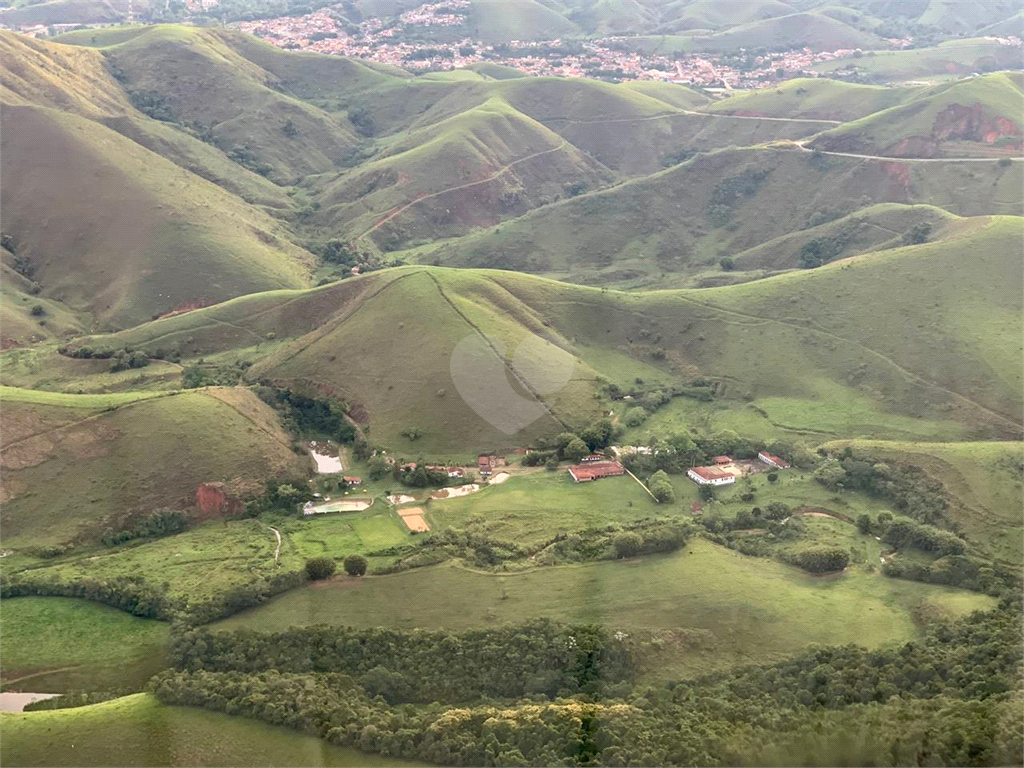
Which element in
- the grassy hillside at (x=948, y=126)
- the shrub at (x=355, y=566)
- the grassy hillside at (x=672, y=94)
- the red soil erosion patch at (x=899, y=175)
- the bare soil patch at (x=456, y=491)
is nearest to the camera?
the shrub at (x=355, y=566)

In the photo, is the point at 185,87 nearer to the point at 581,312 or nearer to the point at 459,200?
the point at 459,200

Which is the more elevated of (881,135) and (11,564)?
(881,135)

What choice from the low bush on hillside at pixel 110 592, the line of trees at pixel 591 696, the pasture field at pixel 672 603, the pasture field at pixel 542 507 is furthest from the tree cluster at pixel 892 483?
the low bush on hillside at pixel 110 592

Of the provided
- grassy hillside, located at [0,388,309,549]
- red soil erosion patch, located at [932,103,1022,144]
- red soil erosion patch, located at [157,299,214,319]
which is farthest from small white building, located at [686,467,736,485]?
red soil erosion patch, located at [932,103,1022,144]

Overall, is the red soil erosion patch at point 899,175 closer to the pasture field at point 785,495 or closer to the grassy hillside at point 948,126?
the grassy hillside at point 948,126

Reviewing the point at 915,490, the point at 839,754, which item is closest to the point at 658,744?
the point at 839,754

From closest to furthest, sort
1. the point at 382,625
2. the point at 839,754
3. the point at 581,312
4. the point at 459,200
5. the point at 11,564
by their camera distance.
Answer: the point at 839,754 → the point at 382,625 → the point at 11,564 → the point at 581,312 → the point at 459,200
